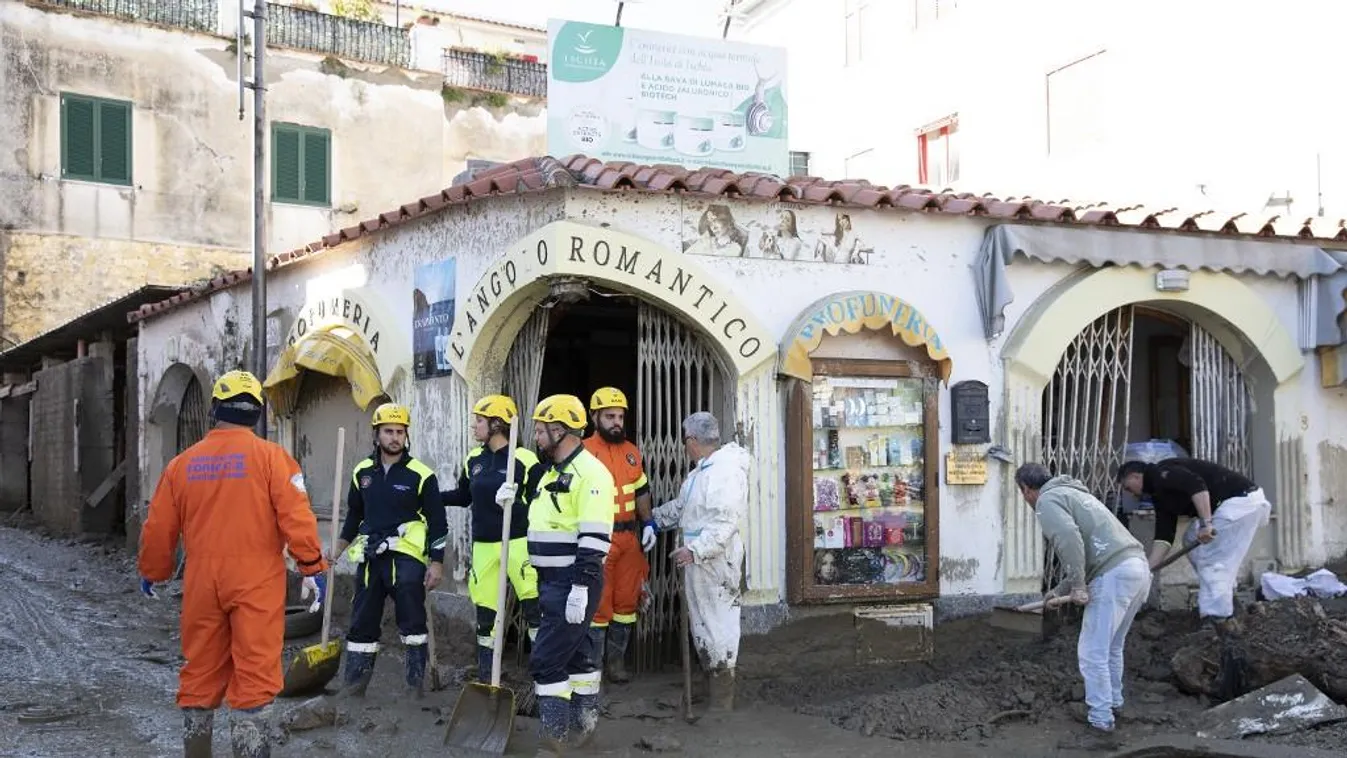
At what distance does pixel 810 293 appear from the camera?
330 inches

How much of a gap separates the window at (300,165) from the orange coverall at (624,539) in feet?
46.5

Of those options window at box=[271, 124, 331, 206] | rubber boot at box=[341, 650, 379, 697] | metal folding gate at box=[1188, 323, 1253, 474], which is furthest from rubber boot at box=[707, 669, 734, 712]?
window at box=[271, 124, 331, 206]

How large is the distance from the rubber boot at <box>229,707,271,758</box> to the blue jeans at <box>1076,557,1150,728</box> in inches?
172

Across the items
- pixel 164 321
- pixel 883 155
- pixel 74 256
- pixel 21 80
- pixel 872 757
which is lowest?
pixel 872 757

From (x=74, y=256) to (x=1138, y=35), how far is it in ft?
51.0

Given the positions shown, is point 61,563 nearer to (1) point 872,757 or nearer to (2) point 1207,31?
(1) point 872,757

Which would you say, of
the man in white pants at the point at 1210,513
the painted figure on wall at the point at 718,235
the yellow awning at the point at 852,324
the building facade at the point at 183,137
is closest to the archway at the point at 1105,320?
the yellow awning at the point at 852,324

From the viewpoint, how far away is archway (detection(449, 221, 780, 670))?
25.9 ft

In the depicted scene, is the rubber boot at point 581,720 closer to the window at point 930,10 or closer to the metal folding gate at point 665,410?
the metal folding gate at point 665,410

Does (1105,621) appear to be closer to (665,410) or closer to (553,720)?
(553,720)

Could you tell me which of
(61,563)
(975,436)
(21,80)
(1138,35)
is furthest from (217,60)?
(975,436)

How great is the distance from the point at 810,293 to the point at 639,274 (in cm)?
125

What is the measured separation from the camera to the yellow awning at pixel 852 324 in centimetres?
816

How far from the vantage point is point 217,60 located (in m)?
20.2
